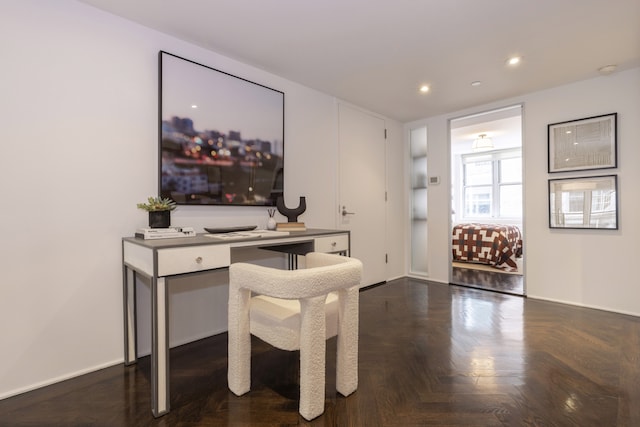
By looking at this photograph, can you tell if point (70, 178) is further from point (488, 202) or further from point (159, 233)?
point (488, 202)

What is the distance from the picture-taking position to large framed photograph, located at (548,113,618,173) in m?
2.85

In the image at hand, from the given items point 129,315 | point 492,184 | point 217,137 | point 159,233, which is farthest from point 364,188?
point 492,184

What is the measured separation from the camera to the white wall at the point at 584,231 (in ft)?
9.10

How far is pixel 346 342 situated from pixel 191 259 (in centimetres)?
90

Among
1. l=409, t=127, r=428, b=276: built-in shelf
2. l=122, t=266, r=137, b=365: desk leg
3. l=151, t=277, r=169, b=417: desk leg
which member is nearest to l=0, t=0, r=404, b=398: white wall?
l=122, t=266, r=137, b=365: desk leg

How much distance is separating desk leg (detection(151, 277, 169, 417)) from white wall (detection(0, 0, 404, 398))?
0.69 m

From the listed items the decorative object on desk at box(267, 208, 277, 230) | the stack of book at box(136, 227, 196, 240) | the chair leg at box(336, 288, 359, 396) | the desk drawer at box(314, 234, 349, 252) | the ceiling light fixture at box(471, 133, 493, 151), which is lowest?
the chair leg at box(336, 288, 359, 396)

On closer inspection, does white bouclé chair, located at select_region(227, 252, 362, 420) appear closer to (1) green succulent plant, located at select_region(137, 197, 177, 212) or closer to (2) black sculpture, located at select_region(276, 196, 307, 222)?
(1) green succulent plant, located at select_region(137, 197, 177, 212)

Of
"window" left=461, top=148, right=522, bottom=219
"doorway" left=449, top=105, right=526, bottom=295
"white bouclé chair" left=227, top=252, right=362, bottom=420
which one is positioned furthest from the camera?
"window" left=461, top=148, right=522, bottom=219

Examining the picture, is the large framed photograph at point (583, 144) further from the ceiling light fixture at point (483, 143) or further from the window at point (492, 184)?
the window at point (492, 184)

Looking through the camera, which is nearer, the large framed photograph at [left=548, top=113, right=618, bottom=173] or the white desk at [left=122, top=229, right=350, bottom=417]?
the white desk at [left=122, top=229, right=350, bottom=417]

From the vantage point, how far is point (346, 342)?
1584mm

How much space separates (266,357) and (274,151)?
5.37 feet

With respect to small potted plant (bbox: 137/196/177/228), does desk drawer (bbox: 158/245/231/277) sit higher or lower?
lower
